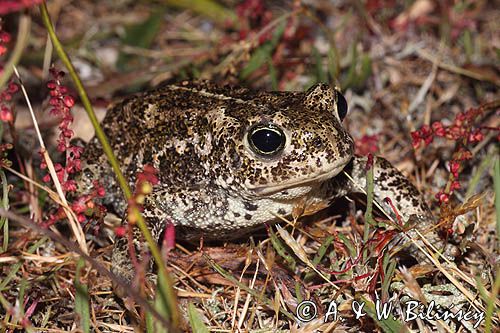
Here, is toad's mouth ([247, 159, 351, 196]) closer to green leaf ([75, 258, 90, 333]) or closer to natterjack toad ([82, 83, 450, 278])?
natterjack toad ([82, 83, 450, 278])

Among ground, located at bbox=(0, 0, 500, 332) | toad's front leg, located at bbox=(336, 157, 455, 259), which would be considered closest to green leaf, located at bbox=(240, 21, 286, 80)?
ground, located at bbox=(0, 0, 500, 332)

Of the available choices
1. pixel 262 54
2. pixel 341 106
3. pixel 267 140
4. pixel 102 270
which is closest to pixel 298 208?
pixel 267 140

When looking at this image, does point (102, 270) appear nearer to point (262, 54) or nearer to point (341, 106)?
point (341, 106)

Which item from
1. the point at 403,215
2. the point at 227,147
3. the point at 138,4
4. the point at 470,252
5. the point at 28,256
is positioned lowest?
the point at 470,252

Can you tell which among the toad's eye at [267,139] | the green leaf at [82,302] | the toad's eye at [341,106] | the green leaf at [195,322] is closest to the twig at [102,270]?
the green leaf at [82,302]

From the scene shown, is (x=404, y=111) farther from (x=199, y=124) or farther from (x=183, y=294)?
(x=183, y=294)

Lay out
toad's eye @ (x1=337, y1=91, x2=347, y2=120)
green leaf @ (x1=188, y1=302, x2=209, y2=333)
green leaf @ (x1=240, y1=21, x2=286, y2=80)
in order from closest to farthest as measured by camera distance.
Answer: green leaf @ (x1=188, y1=302, x2=209, y2=333) < toad's eye @ (x1=337, y1=91, x2=347, y2=120) < green leaf @ (x1=240, y1=21, x2=286, y2=80)

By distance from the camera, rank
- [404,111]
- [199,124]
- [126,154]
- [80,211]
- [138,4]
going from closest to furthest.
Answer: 1. [80,211]
2. [199,124]
3. [126,154]
4. [404,111]
5. [138,4]

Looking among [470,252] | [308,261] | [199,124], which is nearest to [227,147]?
[199,124]
